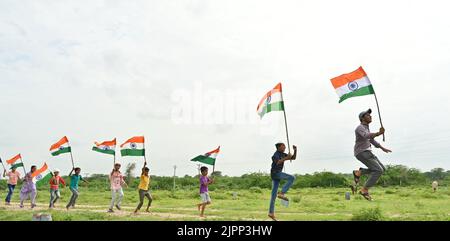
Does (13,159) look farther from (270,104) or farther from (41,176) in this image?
(270,104)

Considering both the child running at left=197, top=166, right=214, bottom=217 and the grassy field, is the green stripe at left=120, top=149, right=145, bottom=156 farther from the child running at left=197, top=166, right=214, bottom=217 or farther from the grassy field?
the child running at left=197, top=166, right=214, bottom=217

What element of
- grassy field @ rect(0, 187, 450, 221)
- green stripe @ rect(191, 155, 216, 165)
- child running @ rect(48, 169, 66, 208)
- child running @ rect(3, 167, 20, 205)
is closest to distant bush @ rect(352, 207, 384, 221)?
grassy field @ rect(0, 187, 450, 221)

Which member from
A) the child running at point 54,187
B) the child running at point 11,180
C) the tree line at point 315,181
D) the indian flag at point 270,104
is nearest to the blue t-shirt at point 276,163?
the indian flag at point 270,104

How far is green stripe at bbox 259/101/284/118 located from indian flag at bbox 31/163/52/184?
1100 cm

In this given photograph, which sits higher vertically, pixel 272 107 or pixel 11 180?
pixel 272 107

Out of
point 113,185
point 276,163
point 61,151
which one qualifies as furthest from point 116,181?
point 276,163

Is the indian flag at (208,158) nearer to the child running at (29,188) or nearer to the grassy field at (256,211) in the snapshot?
the grassy field at (256,211)

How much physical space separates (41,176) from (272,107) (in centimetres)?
1173

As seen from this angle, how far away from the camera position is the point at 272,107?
42.1 ft

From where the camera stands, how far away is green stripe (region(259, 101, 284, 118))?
41.5 ft
